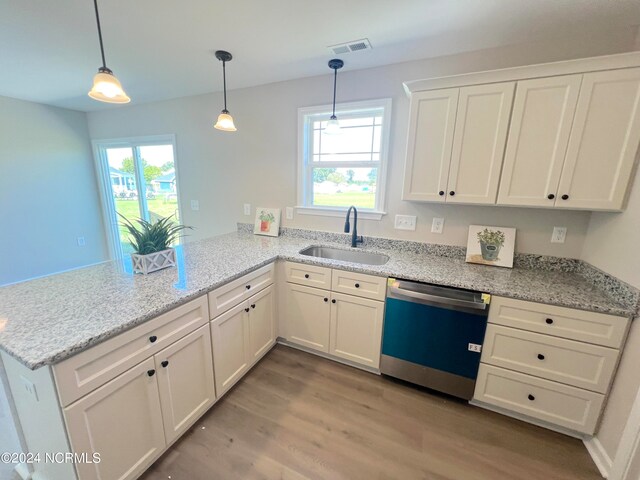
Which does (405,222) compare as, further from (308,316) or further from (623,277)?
(623,277)

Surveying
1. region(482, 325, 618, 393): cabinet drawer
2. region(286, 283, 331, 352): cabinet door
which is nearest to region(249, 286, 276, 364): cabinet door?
region(286, 283, 331, 352): cabinet door

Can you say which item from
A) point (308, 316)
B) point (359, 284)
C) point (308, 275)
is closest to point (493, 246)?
point (359, 284)

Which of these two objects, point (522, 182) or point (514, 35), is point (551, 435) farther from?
point (514, 35)

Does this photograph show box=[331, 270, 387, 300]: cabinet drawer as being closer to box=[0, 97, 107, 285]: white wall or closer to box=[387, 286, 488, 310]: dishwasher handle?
box=[387, 286, 488, 310]: dishwasher handle

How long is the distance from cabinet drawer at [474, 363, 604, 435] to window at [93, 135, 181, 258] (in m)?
3.72

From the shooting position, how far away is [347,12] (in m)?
1.47

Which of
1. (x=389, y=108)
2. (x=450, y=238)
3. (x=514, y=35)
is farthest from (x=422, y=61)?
(x=450, y=238)

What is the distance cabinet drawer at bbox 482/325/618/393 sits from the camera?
140 centimetres

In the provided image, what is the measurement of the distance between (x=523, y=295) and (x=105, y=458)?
221 cm

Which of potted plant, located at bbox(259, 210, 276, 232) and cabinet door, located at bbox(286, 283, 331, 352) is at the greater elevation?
potted plant, located at bbox(259, 210, 276, 232)

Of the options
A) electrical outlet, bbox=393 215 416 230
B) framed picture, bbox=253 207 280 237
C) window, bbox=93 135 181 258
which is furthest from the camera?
window, bbox=93 135 181 258

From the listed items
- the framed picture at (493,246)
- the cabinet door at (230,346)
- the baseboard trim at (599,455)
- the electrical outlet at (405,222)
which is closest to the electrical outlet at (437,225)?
the electrical outlet at (405,222)

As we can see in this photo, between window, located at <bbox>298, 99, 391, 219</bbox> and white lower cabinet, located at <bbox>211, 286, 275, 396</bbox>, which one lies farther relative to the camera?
window, located at <bbox>298, 99, 391, 219</bbox>

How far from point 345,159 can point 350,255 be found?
924mm
